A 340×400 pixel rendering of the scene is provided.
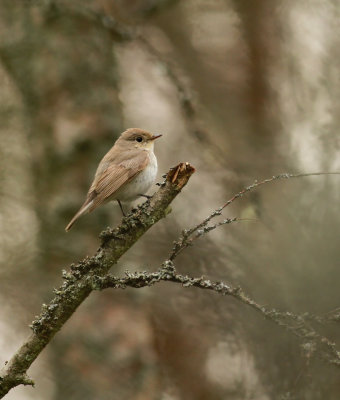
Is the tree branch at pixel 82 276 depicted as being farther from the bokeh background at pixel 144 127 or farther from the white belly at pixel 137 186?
the white belly at pixel 137 186

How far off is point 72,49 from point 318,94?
205 centimetres

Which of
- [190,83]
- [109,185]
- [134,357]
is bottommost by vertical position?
[134,357]

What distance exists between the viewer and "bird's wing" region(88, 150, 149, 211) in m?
4.21

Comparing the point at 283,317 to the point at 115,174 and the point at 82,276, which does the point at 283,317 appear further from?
the point at 115,174

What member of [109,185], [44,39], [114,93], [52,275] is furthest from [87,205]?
[44,39]

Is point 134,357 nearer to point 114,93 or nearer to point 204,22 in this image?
point 114,93

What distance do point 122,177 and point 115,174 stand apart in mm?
53

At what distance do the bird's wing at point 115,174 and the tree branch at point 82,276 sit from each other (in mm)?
1212

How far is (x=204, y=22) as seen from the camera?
5520 millimetres

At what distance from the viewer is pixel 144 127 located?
558 cm

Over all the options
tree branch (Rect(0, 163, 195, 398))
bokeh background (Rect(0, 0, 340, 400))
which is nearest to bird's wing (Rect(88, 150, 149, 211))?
bokeh background (Rect(0, 0, 340, 400))

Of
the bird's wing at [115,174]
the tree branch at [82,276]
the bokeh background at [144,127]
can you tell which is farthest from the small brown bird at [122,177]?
the tree branch at [82,276]

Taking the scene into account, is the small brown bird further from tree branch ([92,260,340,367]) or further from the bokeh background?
tree branch ([92,260,340,367])

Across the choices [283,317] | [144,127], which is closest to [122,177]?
[144,127]
